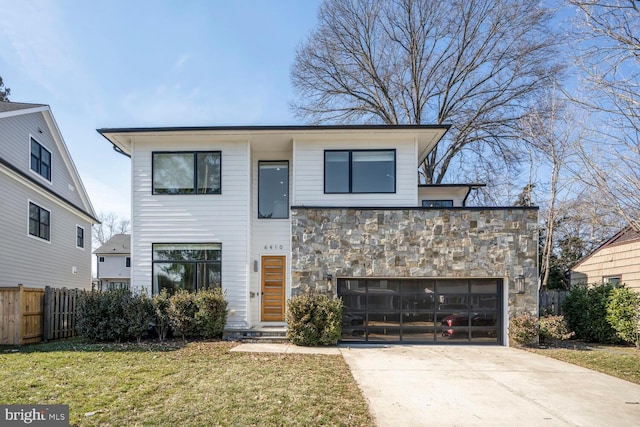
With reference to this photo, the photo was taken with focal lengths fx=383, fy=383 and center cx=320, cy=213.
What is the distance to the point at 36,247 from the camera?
13.7 meters

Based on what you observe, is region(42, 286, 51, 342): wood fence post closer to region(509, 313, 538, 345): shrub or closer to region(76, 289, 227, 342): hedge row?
region(76, 289, 227, 342): hedge row

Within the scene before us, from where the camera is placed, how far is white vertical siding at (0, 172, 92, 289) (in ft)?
39.5

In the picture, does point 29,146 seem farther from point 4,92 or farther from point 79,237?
point 4,92

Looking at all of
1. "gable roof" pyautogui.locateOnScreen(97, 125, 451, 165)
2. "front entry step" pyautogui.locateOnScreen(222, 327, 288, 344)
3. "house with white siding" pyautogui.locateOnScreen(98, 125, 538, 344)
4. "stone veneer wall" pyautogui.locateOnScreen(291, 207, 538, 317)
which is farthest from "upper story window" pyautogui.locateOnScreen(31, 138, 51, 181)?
"stone veneer wall" pyautogui.locateOnScreen(291, 207, 538, 317)

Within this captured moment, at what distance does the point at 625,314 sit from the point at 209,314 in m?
10.8

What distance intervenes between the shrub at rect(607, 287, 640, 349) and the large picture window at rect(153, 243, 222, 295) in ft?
34.5

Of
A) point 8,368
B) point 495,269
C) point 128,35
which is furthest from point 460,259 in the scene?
point 128,35

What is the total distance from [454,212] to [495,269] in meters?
1.78

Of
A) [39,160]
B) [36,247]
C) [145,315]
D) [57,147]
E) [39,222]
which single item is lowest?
[145,315]

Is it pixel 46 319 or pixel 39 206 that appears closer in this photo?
pixel 46 319

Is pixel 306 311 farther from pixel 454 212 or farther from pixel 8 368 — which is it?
pixel 8 368

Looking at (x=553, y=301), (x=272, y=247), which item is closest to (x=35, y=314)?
(x=272, y=247)

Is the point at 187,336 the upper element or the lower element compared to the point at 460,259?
lower

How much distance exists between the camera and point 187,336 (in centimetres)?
985
